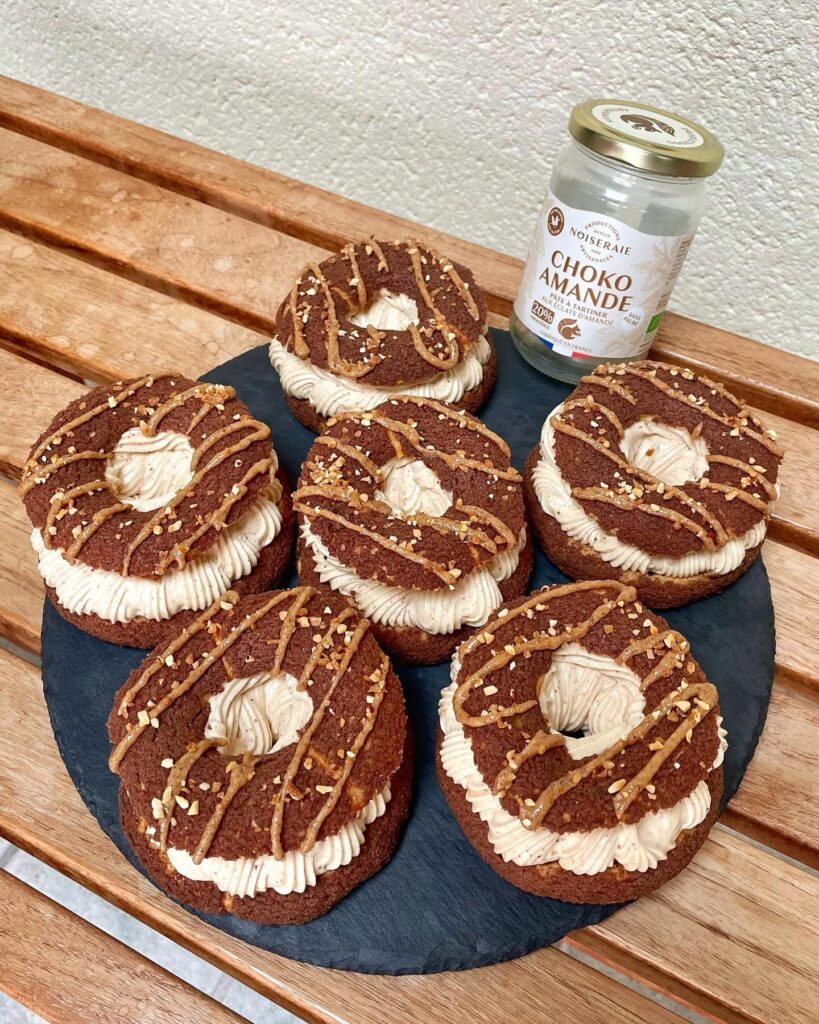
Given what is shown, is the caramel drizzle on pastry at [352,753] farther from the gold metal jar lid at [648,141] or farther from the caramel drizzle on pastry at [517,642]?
the gold metal jar lid at [648,141]

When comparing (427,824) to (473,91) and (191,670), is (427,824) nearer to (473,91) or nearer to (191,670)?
(191,670)

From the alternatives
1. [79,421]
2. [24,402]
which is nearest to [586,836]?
[79,421]

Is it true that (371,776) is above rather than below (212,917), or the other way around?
above

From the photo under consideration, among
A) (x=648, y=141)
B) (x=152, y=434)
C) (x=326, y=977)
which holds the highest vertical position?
(x=648, y=141)

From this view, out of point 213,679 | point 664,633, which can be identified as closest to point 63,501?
point 213,679

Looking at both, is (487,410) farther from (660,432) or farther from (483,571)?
(483,571)

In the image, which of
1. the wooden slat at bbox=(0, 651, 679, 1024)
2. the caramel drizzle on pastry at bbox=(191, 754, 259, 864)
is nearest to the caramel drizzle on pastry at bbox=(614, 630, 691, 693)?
the wooden slat at bbox=(0, 651, 679, 1024)
